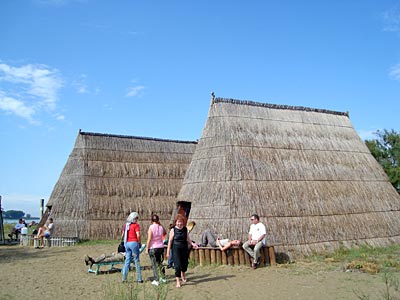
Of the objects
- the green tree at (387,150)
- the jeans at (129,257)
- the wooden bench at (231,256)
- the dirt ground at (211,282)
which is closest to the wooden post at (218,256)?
the wooden bench at (231,256)

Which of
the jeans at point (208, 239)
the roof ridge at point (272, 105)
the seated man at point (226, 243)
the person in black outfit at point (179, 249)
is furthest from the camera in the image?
the roof ridge at point (272, 105)

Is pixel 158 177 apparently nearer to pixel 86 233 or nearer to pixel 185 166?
pixel 185 166

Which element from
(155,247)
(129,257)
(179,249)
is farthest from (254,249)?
(129,257)

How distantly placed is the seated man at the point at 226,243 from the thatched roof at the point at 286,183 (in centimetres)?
86

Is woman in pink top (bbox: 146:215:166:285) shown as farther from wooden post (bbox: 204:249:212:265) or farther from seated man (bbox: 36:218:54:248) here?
seated man (bbox: 36:218:54:248)

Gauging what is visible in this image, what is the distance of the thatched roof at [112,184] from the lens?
19.3 m

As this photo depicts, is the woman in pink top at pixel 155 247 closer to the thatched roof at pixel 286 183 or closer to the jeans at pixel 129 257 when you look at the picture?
the jeans at pixel 129 257

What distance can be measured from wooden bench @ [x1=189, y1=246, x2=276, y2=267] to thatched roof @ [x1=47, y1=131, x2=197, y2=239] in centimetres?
885

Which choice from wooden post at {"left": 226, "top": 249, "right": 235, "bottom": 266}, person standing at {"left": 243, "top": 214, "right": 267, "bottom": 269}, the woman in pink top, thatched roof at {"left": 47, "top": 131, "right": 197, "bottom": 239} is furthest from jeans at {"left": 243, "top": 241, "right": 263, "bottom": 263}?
thatched roof at {"left": 47, "top": 131, "right": 197, "bottom": 239}

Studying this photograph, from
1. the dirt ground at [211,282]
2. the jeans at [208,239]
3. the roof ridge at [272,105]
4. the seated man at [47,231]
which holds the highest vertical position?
the roof ridge at [272,105]

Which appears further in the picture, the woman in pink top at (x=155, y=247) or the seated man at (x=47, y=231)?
the seated man at (x=47, y=231)

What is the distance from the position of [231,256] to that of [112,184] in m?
11.0

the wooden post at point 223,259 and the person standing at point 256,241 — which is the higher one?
the person standing at point 256,241

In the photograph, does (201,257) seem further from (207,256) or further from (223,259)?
(223,259)
